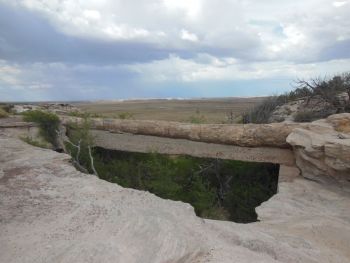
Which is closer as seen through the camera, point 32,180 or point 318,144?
point 32,180

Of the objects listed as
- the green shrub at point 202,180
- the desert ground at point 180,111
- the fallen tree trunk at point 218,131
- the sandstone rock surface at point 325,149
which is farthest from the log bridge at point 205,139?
the desert ground at point 180,111

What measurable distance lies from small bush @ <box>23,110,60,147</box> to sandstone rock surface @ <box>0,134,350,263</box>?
6.32 metres

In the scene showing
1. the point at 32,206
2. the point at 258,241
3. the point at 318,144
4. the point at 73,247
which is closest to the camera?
the point at 73,247

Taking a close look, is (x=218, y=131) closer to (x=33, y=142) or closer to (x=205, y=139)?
(x=205, y=139)

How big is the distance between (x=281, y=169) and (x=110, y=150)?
5.66m

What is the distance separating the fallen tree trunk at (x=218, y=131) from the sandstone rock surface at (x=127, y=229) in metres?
2.65

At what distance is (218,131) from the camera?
33.0ft

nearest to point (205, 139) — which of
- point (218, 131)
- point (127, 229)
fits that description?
point (218, 131)

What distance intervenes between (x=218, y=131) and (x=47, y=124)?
5.66 meters

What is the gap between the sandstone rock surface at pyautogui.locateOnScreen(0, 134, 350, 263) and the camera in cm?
380

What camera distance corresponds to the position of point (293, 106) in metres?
13.7

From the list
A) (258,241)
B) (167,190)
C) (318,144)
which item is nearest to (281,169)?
(318,144)

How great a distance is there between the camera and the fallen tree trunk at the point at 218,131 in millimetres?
9227

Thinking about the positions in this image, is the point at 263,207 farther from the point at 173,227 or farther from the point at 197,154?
the point at 197,154
